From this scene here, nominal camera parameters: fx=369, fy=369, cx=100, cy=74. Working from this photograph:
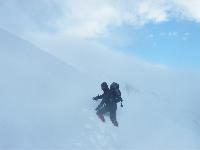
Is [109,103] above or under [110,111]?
above

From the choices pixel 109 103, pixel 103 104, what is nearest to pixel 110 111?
pixel 109 103

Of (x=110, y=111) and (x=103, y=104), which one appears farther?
(x=103, y=104)

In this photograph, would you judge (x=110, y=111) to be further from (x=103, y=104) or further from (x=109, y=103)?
(x=103, y=104)

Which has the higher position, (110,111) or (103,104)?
(103,104)

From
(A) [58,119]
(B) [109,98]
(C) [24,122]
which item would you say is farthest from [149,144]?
(C) [24,122]

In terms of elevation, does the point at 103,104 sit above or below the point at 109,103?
above

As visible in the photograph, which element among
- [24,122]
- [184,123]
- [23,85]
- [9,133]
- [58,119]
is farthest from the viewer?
[184,123]

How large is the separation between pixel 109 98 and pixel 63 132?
369cm

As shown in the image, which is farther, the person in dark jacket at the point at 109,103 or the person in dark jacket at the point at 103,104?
the person in dark jacket at the point at 109,103

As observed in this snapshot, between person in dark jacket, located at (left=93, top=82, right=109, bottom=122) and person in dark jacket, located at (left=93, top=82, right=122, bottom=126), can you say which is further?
person in dark jacket, located at (left=93, top=82, right=122, bottom=126)

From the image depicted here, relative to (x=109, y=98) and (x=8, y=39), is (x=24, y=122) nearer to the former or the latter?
(x=109, y=98)

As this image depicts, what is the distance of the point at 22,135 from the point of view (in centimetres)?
1401

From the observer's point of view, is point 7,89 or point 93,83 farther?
point 93,83

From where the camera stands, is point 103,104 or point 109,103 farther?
point 103,104
